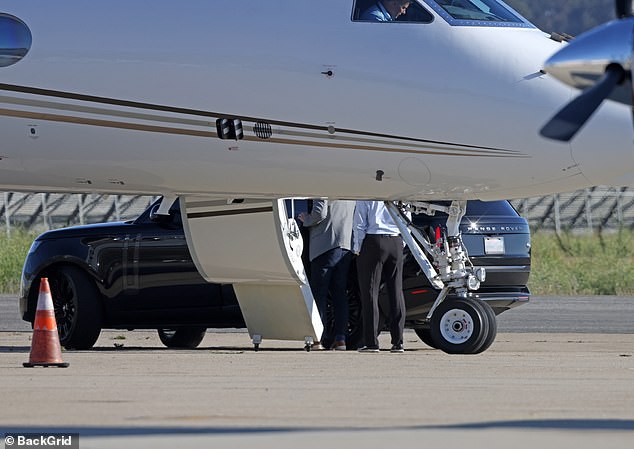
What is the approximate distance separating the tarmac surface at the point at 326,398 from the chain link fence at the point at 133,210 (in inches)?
1172

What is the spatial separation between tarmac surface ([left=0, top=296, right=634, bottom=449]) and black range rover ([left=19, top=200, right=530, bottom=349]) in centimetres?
40

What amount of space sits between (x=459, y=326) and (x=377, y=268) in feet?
3.61

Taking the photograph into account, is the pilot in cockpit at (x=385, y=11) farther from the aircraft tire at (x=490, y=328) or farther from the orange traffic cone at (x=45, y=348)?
the orange traffic cone at (x=45, y=348)

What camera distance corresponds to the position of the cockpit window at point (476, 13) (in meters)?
13.9

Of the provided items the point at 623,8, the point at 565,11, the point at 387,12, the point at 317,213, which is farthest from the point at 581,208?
the point at 565,11

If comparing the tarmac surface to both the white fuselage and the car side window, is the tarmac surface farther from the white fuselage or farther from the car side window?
the car side window

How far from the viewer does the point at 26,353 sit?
15211 millimetres

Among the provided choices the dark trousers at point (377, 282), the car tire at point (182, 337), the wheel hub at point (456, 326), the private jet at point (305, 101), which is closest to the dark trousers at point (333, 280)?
the dark trousers at point (377, 282)

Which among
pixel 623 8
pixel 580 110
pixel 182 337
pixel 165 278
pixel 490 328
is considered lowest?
pixel 182 337

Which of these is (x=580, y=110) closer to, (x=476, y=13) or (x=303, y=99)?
(x=303, y=99)

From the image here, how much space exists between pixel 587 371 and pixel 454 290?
2.63 metres

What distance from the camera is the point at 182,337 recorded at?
57.5ft

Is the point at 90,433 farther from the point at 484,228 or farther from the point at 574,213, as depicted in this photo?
the point at 574,213

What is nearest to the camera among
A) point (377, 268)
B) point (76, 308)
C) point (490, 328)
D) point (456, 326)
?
point (490, 328)
